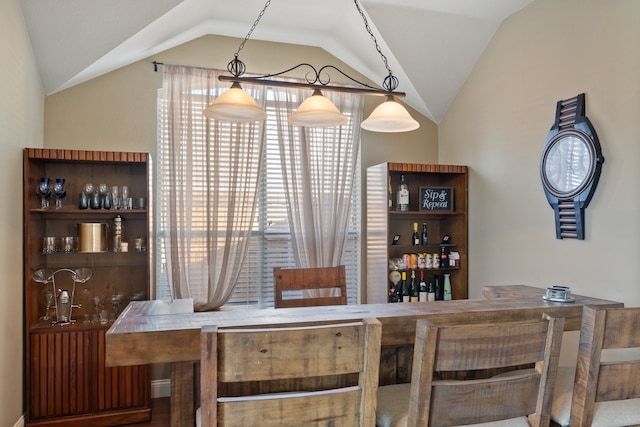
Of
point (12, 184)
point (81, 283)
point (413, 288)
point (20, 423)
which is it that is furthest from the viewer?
point (413, 288)

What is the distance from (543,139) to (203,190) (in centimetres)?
251

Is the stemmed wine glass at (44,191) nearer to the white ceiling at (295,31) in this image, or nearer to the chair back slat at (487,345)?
the white ceiling at (295,31)

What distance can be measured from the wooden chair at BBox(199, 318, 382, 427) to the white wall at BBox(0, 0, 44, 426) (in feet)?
→ 6.30

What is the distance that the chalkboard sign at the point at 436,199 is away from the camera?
3.64m

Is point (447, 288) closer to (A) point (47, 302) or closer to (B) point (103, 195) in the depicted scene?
(B) point (103, 195)

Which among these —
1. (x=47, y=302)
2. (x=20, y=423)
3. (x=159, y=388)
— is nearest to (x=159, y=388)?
(x=159, y=388)

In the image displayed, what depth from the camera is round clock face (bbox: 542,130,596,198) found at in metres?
2.47

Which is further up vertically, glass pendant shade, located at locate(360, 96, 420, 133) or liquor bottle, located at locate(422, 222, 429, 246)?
glass pendant shade, located at locate(360, 96, 420, 133)

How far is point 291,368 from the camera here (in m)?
1.13

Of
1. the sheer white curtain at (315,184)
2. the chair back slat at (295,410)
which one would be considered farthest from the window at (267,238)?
the chair back slat at (295,410)

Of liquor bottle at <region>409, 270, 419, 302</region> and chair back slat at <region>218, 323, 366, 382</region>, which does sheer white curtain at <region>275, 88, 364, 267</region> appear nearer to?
liquor bottle at <region>409, 270, 419, 302</region>

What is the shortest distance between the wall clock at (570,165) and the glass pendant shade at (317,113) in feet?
4.66

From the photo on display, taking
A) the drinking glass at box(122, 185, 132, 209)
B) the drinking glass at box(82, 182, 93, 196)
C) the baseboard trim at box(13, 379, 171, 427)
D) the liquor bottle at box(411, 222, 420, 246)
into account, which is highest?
the drinking glass at box(82, 182, 93, 196)

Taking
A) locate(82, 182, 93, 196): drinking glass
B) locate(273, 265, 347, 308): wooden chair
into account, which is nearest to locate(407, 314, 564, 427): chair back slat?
locate(273, 265, 347, 308): wooden chair
